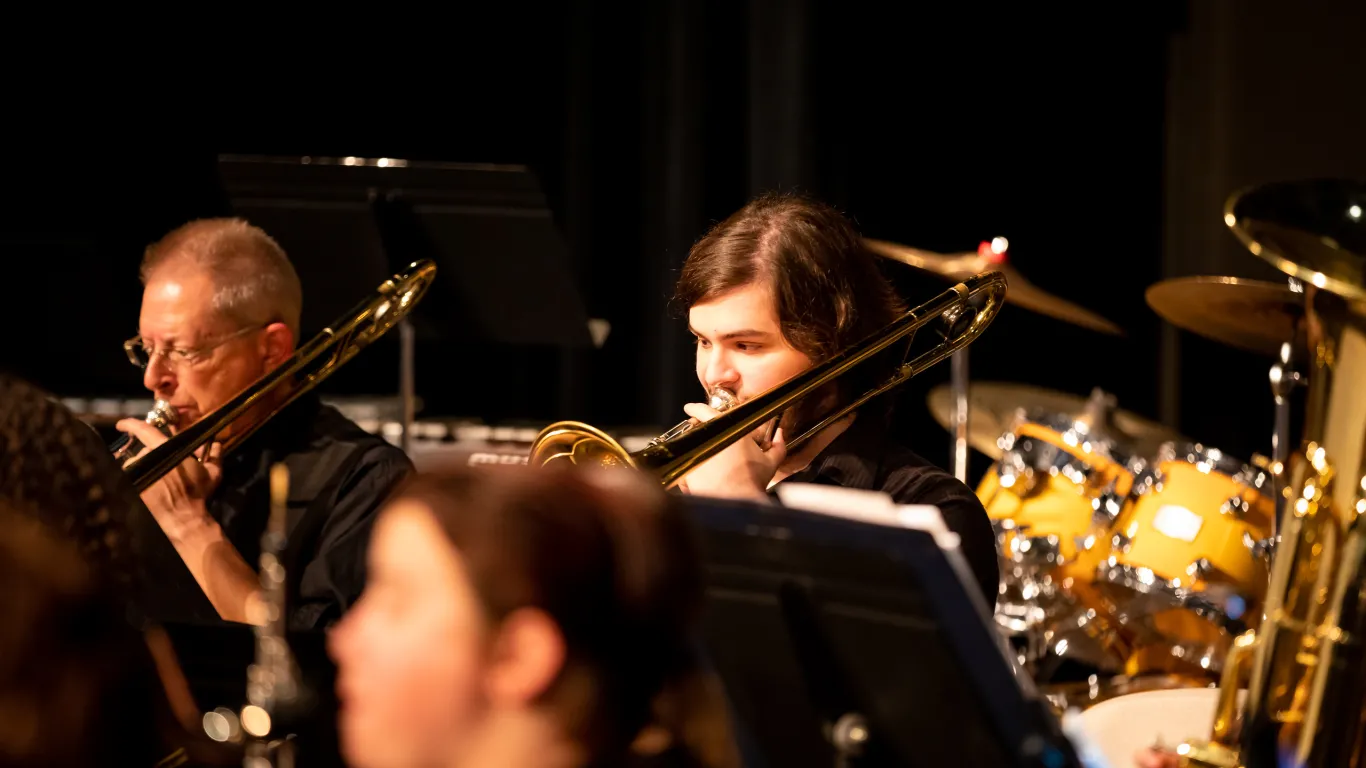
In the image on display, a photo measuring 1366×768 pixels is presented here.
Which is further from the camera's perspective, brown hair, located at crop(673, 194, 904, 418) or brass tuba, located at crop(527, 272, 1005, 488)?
brown hair, located at crop(673, 194, 904, 418)

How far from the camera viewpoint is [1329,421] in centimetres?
229

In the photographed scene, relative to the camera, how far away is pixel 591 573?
1508mm

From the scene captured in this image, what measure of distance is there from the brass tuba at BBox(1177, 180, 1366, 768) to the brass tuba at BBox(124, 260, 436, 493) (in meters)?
1.76

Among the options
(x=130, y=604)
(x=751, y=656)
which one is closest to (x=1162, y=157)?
(x=751, y=656)

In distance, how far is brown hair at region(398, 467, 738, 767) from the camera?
149 cm

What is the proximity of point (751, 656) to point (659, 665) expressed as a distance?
0.30m

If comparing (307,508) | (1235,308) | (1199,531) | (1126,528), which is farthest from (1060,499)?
(307,508)

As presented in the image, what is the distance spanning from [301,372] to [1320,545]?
1.98 metres

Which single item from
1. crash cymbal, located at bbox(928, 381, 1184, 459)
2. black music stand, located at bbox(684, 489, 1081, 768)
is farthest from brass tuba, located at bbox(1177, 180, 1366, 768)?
crash cymbal, located at bbox(928, 381, 1184, 459)

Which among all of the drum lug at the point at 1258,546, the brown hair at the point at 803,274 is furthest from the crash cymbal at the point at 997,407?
the brown hair at the point at 803,274

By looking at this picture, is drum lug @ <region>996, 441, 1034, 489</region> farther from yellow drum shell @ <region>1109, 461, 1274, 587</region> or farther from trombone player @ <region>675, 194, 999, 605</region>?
trombone player @ <region>675, 194, 999, 605</region>

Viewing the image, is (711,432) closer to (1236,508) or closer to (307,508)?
(307,508)

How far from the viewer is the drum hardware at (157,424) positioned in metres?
3.23

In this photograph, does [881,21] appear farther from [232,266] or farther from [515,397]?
[232,266]
